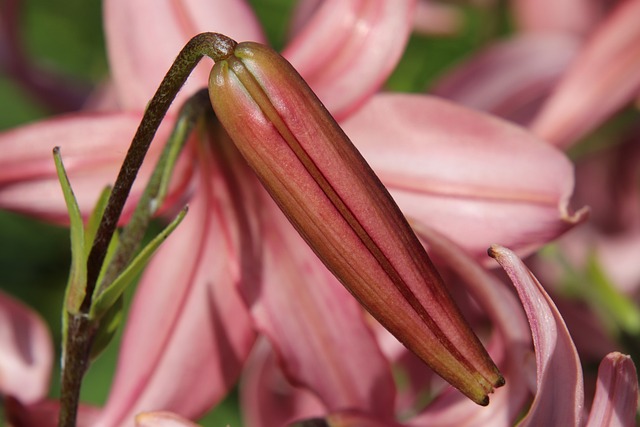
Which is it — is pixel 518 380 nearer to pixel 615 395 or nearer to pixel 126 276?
pixel 615 395

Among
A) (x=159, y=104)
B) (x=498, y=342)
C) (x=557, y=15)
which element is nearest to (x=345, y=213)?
(x=159, y=104)

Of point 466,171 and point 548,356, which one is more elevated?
point 466,171

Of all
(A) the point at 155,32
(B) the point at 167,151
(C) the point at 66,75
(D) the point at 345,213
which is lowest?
(D) the point at 345,213

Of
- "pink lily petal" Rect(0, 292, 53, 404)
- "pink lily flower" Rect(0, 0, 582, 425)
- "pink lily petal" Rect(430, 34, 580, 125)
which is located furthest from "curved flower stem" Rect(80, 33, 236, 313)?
"pink lily petal" Rect(430, 34, 580, 125)

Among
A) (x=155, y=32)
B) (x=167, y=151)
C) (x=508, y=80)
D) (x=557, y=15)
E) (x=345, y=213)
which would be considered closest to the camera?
(x=345, y=213)

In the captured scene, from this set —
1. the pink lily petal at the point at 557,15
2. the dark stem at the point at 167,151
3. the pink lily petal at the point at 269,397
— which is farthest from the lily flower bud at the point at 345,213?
the pink lily petal at the point at 557,15

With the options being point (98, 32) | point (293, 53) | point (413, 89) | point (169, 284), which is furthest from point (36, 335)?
point (98, 32)

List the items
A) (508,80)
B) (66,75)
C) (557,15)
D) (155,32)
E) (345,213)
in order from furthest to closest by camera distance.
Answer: (66,75), (557,15), (508,80), (155,32), (345,213)
